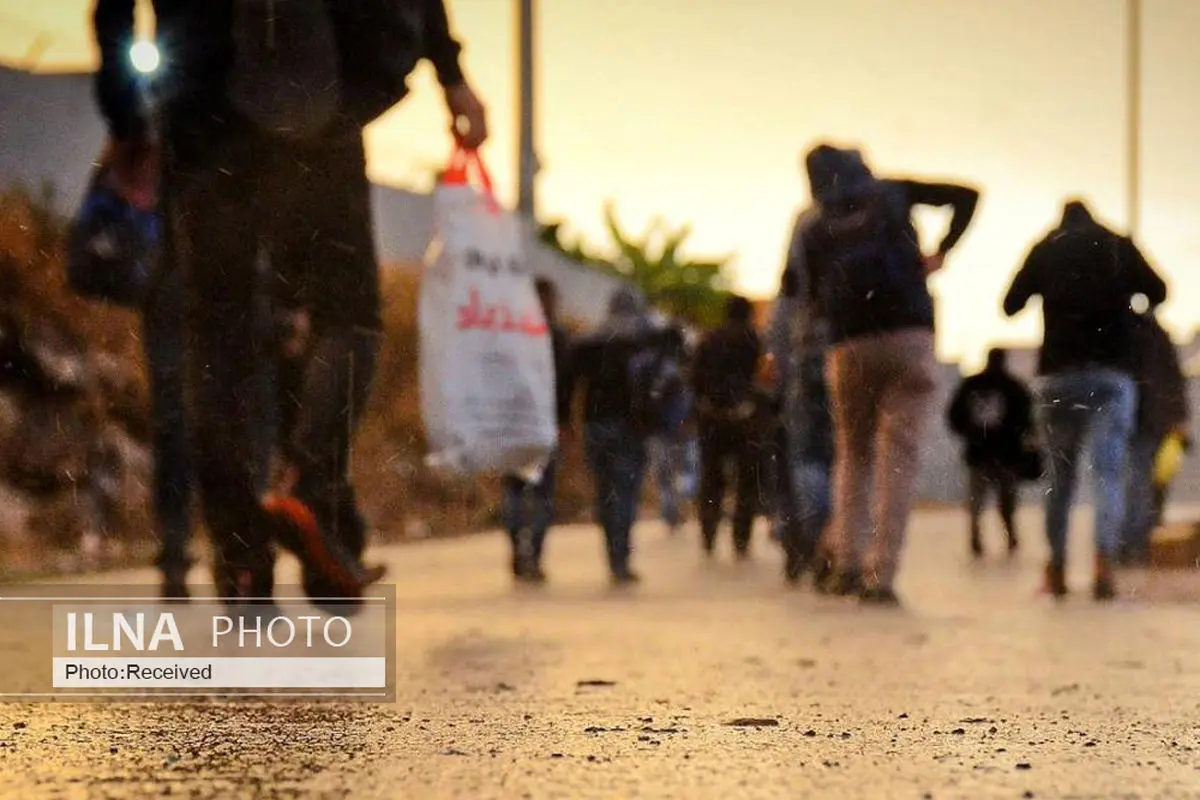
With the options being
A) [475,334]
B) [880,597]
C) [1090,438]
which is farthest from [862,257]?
[475,334]

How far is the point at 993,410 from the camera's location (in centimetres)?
651

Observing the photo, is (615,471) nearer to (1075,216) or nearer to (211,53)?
(1075,216)

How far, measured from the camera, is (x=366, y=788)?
78.1 inches

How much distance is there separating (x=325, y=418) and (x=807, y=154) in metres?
2.62

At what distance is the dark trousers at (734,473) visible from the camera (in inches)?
323

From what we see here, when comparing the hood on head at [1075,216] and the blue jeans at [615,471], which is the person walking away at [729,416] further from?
the hood on head at [1075,216]

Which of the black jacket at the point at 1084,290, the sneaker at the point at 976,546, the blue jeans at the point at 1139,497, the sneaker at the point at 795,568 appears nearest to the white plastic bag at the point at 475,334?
the black jacket at the point at 1084,290

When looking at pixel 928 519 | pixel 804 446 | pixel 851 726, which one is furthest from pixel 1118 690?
pixel 928 519

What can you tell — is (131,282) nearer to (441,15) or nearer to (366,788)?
(441,15)

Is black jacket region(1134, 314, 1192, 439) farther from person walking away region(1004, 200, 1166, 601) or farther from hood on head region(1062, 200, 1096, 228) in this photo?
hood on head region(1062, 200, 1096, 228)

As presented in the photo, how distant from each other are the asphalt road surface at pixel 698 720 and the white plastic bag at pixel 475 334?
17.7 inches

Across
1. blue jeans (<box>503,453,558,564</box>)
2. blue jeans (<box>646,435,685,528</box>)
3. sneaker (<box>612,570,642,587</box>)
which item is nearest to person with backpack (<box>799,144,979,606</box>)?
sneaker (<box>612,570,642,587</box>)

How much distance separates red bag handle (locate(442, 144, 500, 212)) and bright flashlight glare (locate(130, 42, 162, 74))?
1.87ft

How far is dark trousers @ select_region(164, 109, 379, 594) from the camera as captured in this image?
281 centimetres
